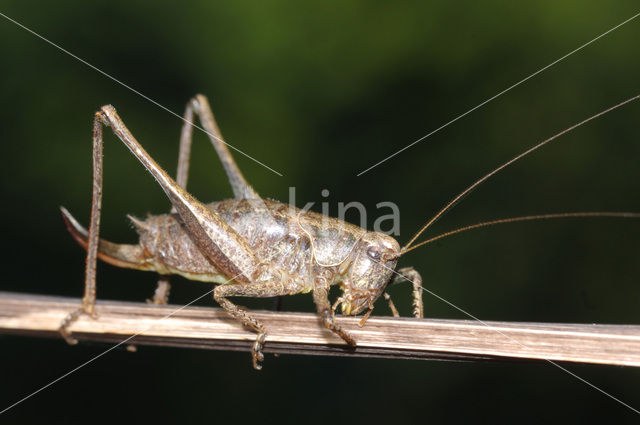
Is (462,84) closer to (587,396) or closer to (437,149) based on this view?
(437,149)

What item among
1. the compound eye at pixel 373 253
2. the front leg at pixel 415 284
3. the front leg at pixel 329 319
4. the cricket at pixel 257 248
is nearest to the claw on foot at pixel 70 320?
the cricket at pixel 257 248

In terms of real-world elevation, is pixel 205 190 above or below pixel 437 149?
below

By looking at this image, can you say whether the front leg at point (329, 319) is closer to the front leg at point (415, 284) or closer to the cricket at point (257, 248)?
the cricket at point (257, 248)

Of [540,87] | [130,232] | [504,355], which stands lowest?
[504,355]

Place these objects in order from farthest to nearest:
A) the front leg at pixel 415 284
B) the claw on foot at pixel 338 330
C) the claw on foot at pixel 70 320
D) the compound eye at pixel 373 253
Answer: the compound eye at pixel 373 253 < the front leg at pixel 415 284 < the claw on foot at pixel 70 320 < the claw on foot at pixel 338 330

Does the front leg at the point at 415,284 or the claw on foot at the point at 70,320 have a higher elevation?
the front leg at the point at 415,284

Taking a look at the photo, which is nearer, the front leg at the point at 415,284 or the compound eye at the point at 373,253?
the front leg at the point at 415,284

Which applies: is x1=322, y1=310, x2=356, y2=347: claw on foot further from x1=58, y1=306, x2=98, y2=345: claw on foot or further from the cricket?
x1=58, y1=306, x2=98, y2=345: claw on foot

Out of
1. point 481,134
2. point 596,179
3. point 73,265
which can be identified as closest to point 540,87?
point 481,134
